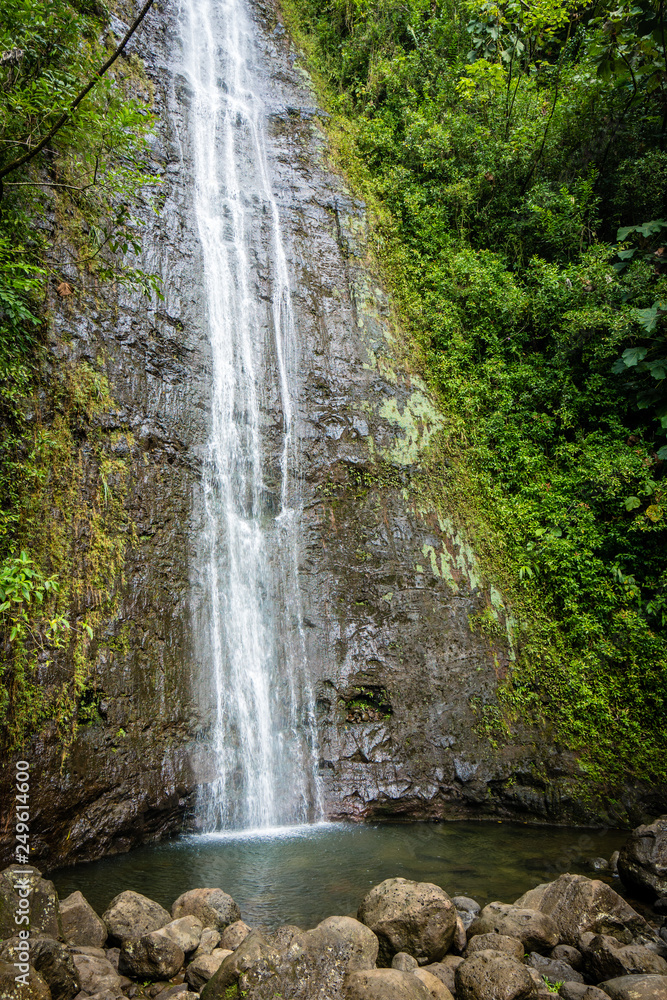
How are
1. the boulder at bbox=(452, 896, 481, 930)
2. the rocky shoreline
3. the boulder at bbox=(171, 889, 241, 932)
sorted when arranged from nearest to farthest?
the rocky shoreline
the boulder at bbox=(171, 889, 241, 932)
the boulder at bbox=(452, 896, 481, 930)

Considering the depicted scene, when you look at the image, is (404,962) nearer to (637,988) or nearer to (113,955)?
(637,988)

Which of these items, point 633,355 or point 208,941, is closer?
point 208,941

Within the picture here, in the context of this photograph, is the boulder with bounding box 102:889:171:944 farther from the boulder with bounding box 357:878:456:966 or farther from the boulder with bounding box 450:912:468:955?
the boulder with bounding box 450:912:468:955

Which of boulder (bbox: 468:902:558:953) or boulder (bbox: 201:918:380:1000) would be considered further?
boulder (bbox: 468:902:558:953)

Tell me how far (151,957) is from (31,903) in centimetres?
78

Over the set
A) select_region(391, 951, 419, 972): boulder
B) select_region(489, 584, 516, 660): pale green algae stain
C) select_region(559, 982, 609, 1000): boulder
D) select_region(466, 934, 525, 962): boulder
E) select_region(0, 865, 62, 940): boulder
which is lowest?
select_region(559, 982, 609, 1000): boulder

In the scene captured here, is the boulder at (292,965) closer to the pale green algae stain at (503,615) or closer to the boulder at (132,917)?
the boulder at (132,917)

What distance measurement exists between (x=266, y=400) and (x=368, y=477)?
1975mm

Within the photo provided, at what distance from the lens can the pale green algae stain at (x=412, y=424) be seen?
8625mm

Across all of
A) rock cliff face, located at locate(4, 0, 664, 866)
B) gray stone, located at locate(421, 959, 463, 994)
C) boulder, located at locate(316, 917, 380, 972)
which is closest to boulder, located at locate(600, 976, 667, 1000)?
gray stone, located at locate(421, 959, 463, 994)

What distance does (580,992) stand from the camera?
3.27 meters

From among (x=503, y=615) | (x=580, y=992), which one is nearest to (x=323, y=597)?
(x=503, y=615)

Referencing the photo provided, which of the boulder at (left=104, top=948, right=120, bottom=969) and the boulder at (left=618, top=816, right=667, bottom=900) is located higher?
the boulder at (left=104, top=948, right=120, bottom=969)

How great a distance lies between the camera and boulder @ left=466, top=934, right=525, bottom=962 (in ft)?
11.7
